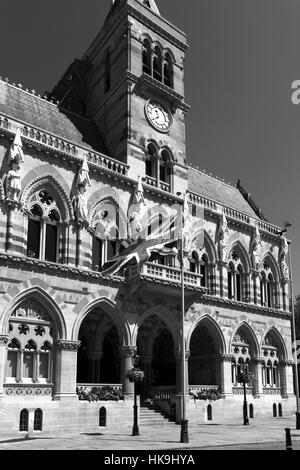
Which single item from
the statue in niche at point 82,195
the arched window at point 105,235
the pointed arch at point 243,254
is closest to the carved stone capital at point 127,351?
the arched window at point 105,235

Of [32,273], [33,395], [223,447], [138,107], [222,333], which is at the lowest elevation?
[223,447]

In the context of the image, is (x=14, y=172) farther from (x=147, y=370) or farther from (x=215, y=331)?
(x=215, y=331)

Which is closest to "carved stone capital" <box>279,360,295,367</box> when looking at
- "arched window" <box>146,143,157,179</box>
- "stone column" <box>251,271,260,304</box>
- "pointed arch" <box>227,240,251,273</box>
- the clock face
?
"stone column" <box>251,271,260,304</box>

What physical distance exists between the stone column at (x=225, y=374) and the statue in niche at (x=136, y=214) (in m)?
11.1

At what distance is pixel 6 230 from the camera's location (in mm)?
29047

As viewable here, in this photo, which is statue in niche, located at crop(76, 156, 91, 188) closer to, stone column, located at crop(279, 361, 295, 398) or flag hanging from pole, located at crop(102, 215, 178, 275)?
flag hanging from pole, located at crop(102, 215, 178, 275)

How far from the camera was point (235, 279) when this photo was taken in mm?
42719

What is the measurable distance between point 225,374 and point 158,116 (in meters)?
19.3

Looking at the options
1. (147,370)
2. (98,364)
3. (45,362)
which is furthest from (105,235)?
(147,370)

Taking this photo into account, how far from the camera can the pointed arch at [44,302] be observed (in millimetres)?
27922

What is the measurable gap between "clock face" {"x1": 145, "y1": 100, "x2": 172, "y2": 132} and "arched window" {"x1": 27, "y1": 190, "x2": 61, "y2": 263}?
1183 centimetres
